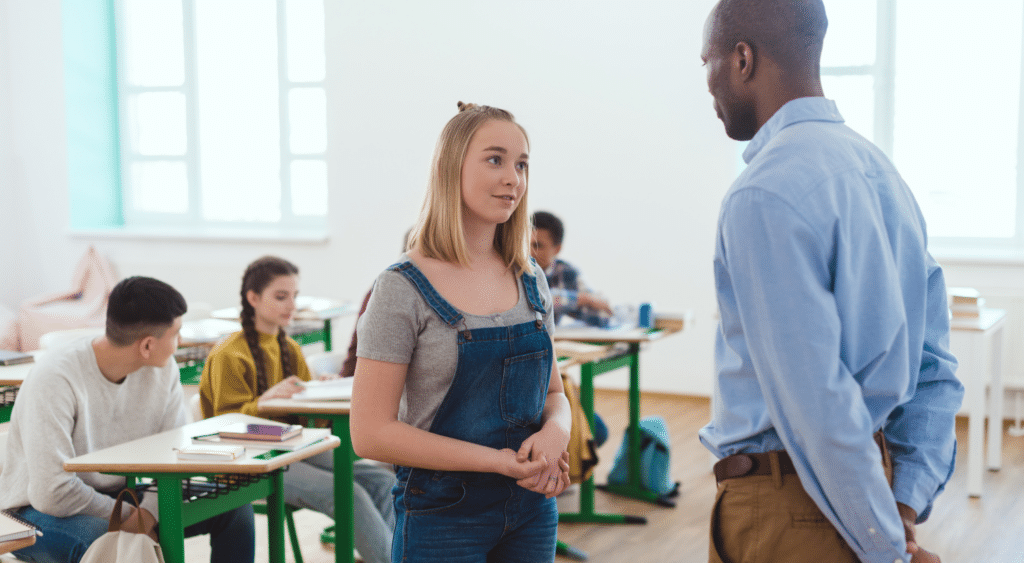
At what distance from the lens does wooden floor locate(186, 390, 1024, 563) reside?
3.41m

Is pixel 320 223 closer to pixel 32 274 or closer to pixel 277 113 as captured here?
pixel 277 113

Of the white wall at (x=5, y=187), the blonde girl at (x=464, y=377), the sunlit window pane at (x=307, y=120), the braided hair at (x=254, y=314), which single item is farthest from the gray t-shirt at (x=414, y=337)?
the white wall at (x=5, y=187)

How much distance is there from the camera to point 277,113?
7.57 meters

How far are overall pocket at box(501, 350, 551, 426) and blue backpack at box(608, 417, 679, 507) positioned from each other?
107 inches

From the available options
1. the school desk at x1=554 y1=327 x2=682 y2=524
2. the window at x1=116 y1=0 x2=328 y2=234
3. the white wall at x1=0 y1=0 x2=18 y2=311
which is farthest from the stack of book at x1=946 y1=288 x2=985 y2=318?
the white wall at x1=0 y1=0 x2=18 y2=311

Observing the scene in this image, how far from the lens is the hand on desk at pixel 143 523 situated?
2.28m

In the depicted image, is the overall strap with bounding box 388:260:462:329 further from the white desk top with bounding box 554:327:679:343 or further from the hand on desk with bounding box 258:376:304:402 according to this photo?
the white desk top with bounding box 554:327:679:343

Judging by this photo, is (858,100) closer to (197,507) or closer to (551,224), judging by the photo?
(551,224)

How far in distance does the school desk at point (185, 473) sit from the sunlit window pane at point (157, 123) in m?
6.01

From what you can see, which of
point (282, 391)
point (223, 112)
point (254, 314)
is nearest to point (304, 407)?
point (282, 391)

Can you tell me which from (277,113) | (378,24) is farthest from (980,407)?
(277,113)

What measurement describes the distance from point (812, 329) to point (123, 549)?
5.75ft

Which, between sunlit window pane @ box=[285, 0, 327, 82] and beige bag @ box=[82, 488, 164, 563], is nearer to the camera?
beige bag @ box=[82, 488, 164, 563]

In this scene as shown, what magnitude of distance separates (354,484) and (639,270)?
3523mm
